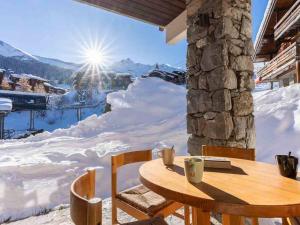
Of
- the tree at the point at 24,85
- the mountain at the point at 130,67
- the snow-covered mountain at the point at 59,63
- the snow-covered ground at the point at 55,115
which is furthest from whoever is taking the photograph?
the snow-covered mountain at the point at 59,63

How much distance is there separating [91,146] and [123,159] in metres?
3.71

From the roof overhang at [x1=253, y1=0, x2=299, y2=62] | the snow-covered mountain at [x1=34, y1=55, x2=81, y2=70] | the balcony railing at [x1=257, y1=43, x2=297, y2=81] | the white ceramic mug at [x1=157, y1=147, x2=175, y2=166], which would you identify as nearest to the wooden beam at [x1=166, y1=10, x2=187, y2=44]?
the white ceramic mug at [x1=157, y1=147, x2=175, y2=166]

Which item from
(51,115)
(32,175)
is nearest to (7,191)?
(32,175)

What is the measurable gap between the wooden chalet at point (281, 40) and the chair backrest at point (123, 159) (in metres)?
7.20

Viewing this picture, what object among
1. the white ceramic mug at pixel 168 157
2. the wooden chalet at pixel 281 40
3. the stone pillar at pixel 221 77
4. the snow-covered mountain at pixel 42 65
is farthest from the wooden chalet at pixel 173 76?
the white ceramic mug at pixel 168 157

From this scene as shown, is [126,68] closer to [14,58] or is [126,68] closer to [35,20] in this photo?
[35,20]

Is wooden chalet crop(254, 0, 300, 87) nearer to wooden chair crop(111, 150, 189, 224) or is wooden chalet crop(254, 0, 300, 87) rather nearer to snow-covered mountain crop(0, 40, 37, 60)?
wooden chair crop(111, 150, 189, 224)

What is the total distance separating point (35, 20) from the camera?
1317 cm

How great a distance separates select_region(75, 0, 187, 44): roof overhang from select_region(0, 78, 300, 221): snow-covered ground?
7.19ft

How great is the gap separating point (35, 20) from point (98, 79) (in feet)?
17.0

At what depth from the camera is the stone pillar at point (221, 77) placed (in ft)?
7.00

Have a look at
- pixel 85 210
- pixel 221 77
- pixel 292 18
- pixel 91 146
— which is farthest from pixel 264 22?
pixel 85 210

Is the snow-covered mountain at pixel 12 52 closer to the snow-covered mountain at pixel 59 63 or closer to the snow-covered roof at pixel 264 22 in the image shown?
the snow-covered mountain at pixel 59 63

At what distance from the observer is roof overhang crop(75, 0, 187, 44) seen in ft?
10.4
